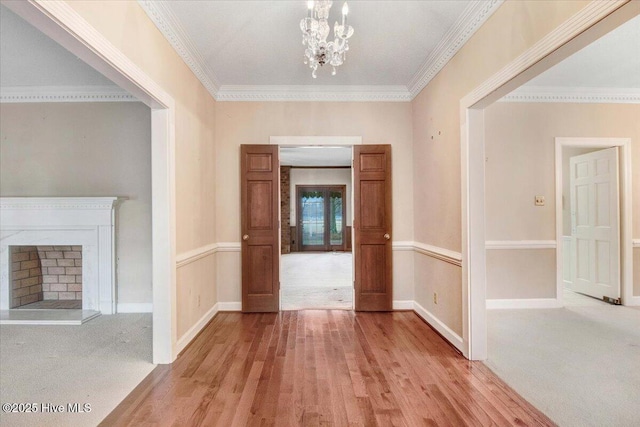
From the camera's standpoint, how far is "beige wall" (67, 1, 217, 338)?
6.56 feet

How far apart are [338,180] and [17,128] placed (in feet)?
26.1

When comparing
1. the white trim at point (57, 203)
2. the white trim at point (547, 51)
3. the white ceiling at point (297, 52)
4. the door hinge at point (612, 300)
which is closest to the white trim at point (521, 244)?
the door hinge at point (612, 300)

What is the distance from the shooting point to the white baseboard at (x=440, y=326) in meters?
2.93

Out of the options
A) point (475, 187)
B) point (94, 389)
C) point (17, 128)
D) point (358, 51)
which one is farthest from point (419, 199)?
point (17, 128)

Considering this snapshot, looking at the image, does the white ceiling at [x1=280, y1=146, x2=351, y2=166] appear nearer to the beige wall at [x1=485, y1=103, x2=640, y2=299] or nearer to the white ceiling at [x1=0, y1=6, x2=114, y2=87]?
the beige wall at [x1=485, y1=103, x2=640, y2=299]

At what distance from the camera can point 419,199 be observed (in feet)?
12.9

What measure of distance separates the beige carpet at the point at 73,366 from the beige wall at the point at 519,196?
4.14 metres

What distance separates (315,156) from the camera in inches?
337

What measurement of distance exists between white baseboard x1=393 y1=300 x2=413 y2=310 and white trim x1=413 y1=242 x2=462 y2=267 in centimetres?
71

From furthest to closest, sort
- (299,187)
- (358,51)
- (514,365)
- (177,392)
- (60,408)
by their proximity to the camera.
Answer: (299,187) → (358,51) → (514,365) → (177,392) → (60,408)

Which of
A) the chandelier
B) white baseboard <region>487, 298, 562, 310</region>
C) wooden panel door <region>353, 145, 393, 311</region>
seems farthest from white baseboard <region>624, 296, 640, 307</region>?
the chandelier

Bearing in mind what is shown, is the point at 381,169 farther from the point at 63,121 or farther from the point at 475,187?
the point at 63,121

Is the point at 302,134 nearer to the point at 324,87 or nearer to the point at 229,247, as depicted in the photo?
the point at 324,87

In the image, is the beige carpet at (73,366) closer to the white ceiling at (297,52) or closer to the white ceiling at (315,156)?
the white ceiling at (297,52)
